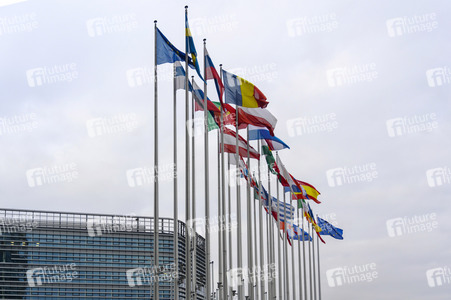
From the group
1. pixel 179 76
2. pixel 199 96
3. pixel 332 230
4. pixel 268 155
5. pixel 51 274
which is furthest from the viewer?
pixel 51 274

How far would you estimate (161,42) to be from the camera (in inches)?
1187

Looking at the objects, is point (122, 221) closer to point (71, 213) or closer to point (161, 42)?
point (71, 213)

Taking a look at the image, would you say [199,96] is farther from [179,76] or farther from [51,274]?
[51,274]

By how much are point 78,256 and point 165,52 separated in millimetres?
82681

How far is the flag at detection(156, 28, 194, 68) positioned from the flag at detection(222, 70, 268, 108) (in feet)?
12.0

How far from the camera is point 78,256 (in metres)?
107

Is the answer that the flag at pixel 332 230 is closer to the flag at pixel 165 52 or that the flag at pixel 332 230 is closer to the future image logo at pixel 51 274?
the flag at pixel 165 52

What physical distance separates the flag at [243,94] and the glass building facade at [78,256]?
71.2 metres

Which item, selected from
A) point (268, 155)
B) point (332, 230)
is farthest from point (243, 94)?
point (332, 230)

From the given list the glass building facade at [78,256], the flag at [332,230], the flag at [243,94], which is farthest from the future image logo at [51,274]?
the flag at [243,94]

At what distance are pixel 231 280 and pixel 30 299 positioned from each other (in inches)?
2809

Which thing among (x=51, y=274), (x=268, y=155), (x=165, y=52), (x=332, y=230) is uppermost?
(x=165, y=52)

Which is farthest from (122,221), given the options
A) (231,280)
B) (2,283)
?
(231,280)

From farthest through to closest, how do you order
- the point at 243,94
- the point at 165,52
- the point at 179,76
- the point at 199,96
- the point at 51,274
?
the point at 51,274, the point at 199,96, the point at 243,94, the point at 179,76, the point at 165,52
